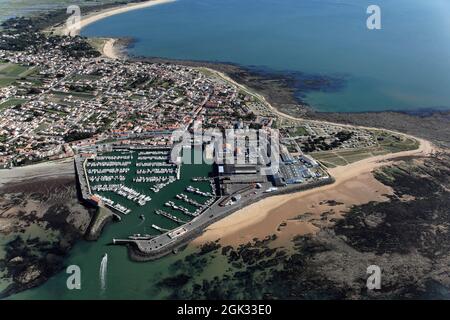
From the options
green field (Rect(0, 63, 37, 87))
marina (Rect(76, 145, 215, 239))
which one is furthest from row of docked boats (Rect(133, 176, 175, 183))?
green field (Rect(0, 63, 37, 87))

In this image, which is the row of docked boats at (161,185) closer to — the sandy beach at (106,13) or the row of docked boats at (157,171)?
the row of docked boats at (157,171)

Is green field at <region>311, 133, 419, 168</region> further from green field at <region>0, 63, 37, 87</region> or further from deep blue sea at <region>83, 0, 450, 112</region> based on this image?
green field at <region>0, 63, 37, 87</region>

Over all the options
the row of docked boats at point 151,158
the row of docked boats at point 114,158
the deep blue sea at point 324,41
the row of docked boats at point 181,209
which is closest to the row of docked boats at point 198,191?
the row of docked boats at point 181,209

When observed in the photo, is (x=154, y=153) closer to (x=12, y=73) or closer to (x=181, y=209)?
(x=181, y=209)

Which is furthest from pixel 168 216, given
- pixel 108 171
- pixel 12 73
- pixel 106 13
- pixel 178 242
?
pixel 106 13

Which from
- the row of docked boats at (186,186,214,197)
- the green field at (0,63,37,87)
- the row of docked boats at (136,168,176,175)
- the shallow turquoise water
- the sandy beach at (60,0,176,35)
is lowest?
the shallow turquoise water
